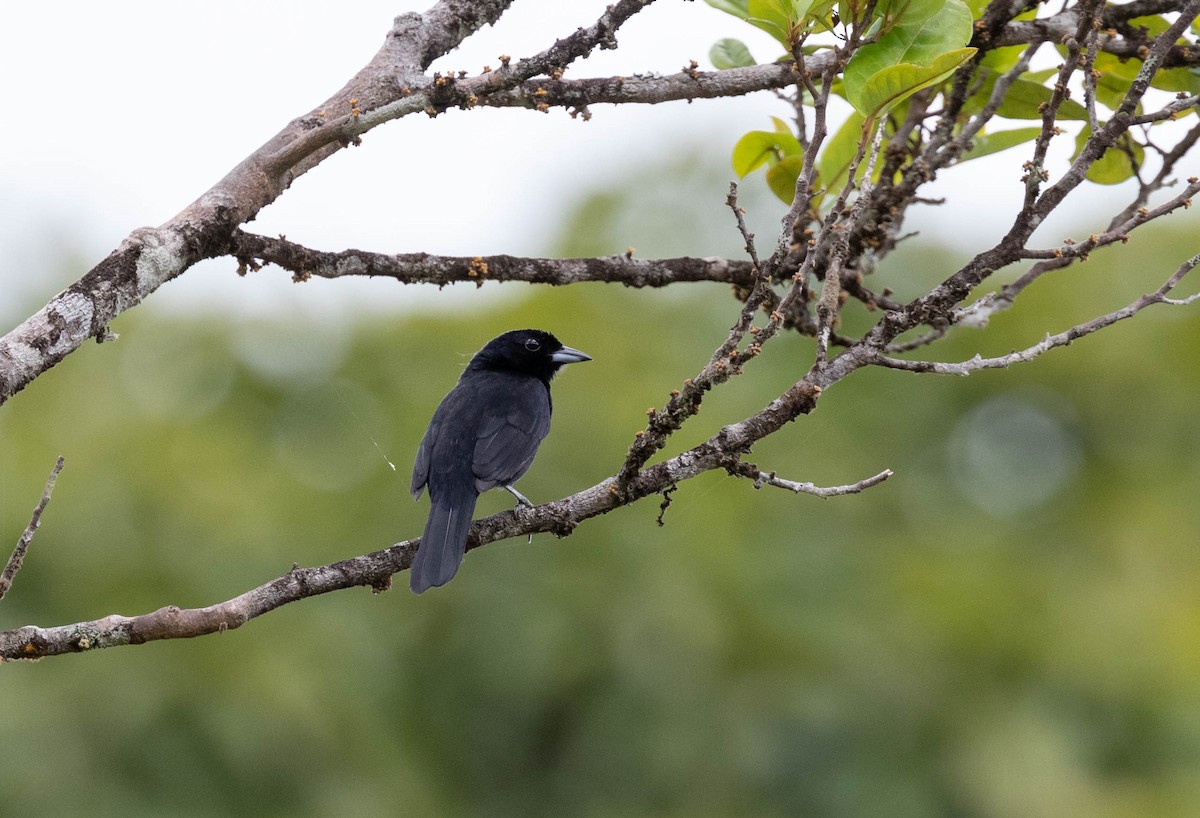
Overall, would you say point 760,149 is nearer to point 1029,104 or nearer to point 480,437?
point 1029,104

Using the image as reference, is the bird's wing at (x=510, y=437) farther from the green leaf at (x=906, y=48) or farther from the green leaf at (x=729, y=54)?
the green leaf at (x=906, y=48)

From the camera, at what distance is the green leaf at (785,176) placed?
4273 millimetres

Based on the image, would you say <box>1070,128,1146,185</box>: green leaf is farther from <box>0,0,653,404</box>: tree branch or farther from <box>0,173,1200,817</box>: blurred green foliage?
<box>0,173,1200,817</box>: blurred green foliage

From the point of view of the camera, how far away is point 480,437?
4902 mm

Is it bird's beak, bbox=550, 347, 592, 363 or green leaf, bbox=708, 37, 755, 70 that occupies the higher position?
green leaf, bbox=708, 37, 755, 70

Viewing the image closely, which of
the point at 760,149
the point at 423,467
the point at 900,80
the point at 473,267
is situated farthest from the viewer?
the point at 423,467

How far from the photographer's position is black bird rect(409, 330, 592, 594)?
4070mm

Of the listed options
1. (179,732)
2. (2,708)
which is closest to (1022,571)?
(179,732)

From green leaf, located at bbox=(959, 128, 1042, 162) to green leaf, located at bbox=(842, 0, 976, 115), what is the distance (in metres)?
1.15

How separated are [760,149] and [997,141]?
83 cm

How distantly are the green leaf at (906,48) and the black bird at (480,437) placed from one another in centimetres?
174

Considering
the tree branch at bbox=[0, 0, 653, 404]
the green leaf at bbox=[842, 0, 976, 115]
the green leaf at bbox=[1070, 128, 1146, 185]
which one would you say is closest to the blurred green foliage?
the green leaf at bbox=[1070, 128, 1146, 185]

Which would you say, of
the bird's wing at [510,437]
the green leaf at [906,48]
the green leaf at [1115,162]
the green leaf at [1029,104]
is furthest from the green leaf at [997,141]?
the bird's wing at [510,437]

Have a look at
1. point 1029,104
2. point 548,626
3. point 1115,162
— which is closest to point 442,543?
point 1029,104
